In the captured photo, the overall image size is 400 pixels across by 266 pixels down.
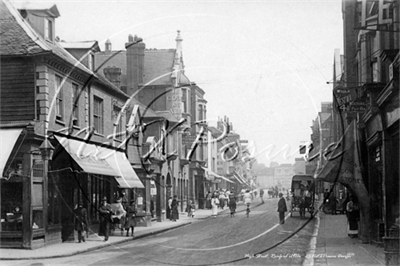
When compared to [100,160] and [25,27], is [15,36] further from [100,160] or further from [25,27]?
[100,160]

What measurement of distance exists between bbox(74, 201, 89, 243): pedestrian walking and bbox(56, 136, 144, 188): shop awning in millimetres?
1839

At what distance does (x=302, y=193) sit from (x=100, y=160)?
2247cm

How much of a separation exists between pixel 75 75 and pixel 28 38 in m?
2.78

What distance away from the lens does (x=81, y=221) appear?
2247cm

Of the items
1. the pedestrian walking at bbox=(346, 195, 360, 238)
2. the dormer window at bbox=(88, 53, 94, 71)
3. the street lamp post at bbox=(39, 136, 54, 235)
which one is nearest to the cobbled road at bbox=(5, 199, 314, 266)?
the pedestrian walking at bbox=(346, 195, 360, 238)

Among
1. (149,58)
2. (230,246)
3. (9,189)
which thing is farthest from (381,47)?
(149,58)

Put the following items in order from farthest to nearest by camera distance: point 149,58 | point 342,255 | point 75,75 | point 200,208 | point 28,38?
point 200,208
point 149,58
point 75,75
point 28,38
point 342,255

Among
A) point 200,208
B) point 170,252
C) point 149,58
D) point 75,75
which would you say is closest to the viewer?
point 170,252

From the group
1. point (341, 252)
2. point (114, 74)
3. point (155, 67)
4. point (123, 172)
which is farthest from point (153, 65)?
point (341, 252)

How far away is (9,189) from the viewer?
20.1m

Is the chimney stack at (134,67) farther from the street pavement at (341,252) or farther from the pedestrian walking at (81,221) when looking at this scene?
the street pavement at (341,252)

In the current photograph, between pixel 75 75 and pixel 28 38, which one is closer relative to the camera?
pixel 28 38

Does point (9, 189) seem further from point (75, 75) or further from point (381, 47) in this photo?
point (381, 47)

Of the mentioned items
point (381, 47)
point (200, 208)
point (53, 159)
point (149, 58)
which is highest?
point (149, 58)
